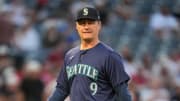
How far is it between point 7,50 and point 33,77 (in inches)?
62.5

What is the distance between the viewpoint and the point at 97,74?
618 cm

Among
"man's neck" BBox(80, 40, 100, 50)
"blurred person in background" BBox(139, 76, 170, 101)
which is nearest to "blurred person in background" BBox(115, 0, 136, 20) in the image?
"blurred person in background" BBox(139, 76, 170, 101)

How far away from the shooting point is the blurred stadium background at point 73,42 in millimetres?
12000

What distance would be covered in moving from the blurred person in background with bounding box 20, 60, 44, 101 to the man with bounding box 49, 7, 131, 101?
5.48 m

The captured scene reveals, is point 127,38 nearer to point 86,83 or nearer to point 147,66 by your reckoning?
point 147,66

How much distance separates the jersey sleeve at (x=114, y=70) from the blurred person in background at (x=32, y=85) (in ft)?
18.5

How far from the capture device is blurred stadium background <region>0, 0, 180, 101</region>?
12.0 meters

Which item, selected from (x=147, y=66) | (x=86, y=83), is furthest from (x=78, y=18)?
(x=147, y=66)

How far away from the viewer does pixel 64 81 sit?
6496 millimetres

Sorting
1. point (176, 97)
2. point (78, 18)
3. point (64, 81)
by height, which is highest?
point (78, 18)

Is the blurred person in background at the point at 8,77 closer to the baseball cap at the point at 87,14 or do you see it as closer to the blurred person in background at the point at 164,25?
the blurred person in background at the point at 164,25

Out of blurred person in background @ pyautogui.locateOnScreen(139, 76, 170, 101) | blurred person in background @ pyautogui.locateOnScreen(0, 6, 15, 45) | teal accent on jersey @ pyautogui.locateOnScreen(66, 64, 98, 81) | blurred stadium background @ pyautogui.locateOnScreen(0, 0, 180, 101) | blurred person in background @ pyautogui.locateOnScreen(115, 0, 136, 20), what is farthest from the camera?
blurred person in background @ pyautogui.locateOnScreen(115, 0, 136, 20)

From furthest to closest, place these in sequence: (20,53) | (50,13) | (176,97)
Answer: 1. (50,13)
2. (20,53)
3. (176,97)

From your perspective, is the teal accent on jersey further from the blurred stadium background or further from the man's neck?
the blurred stadium background
